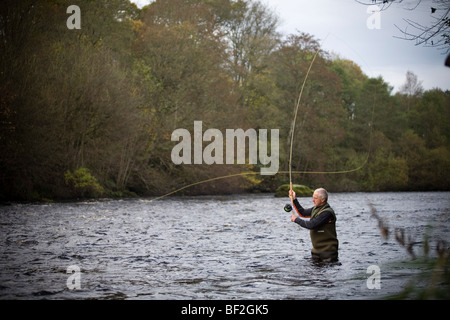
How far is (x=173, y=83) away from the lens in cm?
3819

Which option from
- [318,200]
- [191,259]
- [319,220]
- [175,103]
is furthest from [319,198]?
[175,103]

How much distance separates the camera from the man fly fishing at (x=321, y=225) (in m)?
9.92

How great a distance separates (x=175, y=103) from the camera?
3788 centimetres

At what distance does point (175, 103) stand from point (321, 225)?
94.5 feet

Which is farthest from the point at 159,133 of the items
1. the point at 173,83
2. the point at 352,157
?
the point at 352,157

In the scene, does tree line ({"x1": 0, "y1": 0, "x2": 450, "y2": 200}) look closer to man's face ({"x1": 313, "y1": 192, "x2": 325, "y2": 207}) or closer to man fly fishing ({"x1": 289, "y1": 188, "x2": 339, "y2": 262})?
man fly fishing ({"x1": 289, "y1": 188, "x2": 339, "y2": 262})

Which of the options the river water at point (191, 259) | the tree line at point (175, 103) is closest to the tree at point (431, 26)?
the river water at point (191, 259)

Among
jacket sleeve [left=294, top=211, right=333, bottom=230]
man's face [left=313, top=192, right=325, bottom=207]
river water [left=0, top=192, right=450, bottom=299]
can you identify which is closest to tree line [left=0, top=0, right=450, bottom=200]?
river water [left=0, top=192, right=450, bottom=299]

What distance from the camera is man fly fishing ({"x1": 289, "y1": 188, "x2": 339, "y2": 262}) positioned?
9922 mm

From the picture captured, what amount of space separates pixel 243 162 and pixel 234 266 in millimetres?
31477

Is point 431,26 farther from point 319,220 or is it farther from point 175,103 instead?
point 175,103

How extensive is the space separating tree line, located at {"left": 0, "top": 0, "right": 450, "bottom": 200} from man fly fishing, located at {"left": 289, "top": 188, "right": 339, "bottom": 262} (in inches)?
232

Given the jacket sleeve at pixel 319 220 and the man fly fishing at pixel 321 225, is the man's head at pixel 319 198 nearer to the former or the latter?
the man fly fishing at pixel 321 225

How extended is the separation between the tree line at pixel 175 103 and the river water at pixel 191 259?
3926 mm
